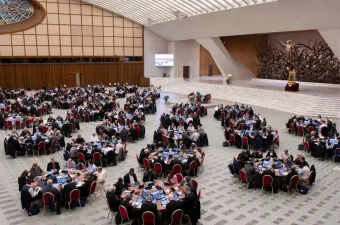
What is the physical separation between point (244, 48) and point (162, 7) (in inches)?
589

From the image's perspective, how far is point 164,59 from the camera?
3759 cm

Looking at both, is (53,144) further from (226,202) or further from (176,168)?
(226,202)

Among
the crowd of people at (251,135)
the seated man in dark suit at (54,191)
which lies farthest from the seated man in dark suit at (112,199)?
the crowd of people at (251,135)

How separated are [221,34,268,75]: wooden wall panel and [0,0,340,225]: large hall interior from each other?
5.3 inches

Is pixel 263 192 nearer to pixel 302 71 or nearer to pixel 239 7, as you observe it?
pixel 239 7

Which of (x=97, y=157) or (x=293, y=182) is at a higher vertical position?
(x=97, y=157)

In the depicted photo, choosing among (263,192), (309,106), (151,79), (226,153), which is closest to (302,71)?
(309,106)

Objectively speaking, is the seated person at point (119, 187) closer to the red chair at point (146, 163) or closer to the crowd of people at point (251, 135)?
the red chair at point (146, 163)

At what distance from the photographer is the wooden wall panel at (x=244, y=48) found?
38375 millimetres

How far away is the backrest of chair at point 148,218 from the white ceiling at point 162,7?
1754 centimetres

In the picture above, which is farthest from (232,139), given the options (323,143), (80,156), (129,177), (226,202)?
(80,156)

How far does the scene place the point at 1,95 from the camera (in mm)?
25094

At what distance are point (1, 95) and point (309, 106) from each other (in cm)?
2318

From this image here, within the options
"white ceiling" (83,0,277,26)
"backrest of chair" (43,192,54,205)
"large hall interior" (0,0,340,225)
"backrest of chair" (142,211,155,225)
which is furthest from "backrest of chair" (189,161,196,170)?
"white ceiling" (83,0,277,26)
